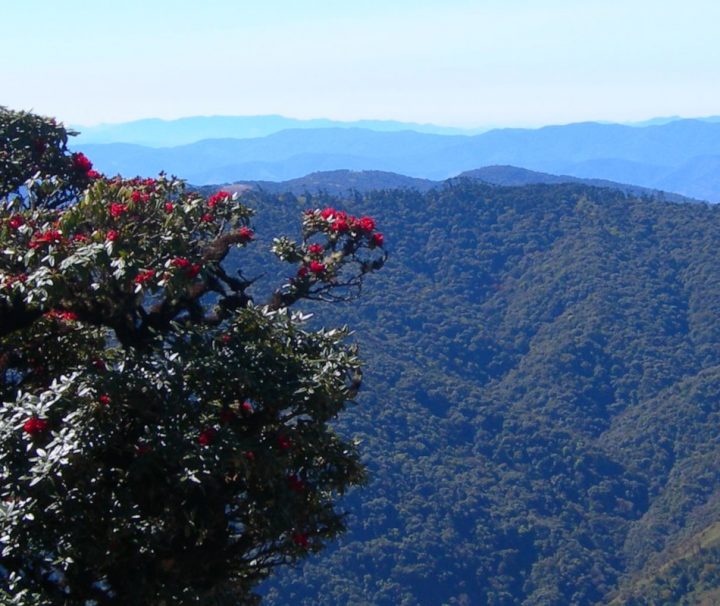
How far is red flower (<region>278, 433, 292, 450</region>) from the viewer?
395 cm

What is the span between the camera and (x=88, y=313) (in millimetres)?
4387

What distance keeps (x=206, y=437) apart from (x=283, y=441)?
36 centimetres

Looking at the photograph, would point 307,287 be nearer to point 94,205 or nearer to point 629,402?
point 94,205

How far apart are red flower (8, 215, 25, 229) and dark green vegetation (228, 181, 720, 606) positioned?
31536 millimetres

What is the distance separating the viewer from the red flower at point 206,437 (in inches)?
146

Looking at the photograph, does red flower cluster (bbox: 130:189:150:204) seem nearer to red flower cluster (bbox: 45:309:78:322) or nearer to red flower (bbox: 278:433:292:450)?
A: red flower cluster (bbox: 45:309:78:322)

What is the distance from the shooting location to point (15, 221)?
4.36m

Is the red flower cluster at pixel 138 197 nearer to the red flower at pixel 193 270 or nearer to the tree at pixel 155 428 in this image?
the tree at pixel 155 428

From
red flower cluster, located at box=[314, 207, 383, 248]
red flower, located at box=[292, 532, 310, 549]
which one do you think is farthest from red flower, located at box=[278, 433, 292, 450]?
red flower cluster, located at box=[314, 207, 383, 248]

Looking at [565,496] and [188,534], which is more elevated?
[188,534]

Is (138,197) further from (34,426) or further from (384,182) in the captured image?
(384,182)

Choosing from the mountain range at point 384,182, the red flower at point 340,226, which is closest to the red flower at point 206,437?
the red flower at point 340,226

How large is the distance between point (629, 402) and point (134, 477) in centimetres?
7532

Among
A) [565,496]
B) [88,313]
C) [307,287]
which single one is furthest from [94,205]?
[565,496]
